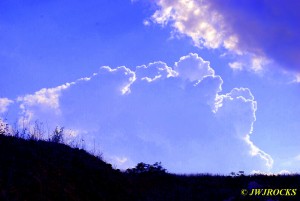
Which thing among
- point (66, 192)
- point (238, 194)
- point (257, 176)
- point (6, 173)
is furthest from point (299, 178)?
point (6, 173)

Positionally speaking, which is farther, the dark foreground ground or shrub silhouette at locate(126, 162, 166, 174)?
shrub silhouette at locate(126, 162, 166, 174)

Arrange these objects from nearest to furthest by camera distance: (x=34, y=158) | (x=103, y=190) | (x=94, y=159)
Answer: (x=34, y=158) < (x=103, y=190) < (x=94, y=159)

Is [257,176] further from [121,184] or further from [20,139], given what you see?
[20,139]

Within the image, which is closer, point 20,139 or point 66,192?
point 66,192

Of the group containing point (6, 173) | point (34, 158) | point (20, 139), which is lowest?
point (6, 173)

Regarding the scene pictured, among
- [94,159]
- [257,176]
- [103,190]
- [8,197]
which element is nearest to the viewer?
[8,197]

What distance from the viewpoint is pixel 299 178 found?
906 inches

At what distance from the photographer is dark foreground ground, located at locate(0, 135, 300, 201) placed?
44.0 ft

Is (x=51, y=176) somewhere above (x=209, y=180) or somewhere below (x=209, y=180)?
below

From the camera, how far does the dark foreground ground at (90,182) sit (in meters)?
13.4

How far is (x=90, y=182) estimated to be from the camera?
57.5 ft

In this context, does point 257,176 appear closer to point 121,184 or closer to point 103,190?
point 121,184

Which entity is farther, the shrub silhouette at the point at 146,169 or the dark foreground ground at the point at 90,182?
the shrub silhouette at the point at 146,169

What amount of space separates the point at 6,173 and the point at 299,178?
1673 cm
